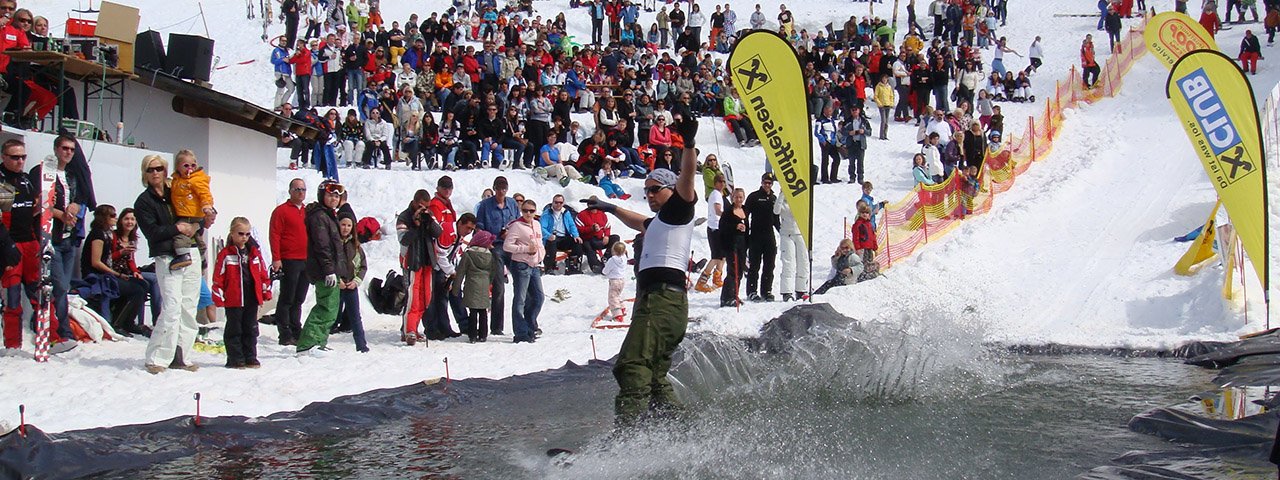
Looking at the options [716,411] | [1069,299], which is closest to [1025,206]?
[1069,299]

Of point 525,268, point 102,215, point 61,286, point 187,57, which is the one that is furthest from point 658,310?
point 187,57

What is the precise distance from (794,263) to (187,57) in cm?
891

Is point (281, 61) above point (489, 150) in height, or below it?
above

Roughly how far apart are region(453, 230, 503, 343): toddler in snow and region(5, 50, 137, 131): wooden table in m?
4.85

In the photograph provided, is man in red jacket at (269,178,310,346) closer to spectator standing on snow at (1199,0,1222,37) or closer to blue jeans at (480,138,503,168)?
blue jeans at (480,138,503,168)

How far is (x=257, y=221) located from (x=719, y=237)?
6.58m

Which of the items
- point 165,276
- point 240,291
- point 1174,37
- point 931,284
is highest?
point 1174,37

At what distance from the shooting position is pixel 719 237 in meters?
14.7

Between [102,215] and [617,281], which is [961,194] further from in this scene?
[102,215]

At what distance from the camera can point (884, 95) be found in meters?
26.3

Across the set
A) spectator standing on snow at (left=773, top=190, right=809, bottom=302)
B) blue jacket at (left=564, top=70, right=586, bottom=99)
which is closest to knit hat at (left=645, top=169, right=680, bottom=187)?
spectator standing on snow at (left=773, top=190, right=809, bottom=302)

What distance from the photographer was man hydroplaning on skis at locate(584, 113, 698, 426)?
651 centimetres

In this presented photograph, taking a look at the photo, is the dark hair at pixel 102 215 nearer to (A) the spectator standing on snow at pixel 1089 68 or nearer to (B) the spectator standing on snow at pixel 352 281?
(B) the spectator standing on snow at pixel 352 281

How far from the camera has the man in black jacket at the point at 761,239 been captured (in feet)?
46.1
